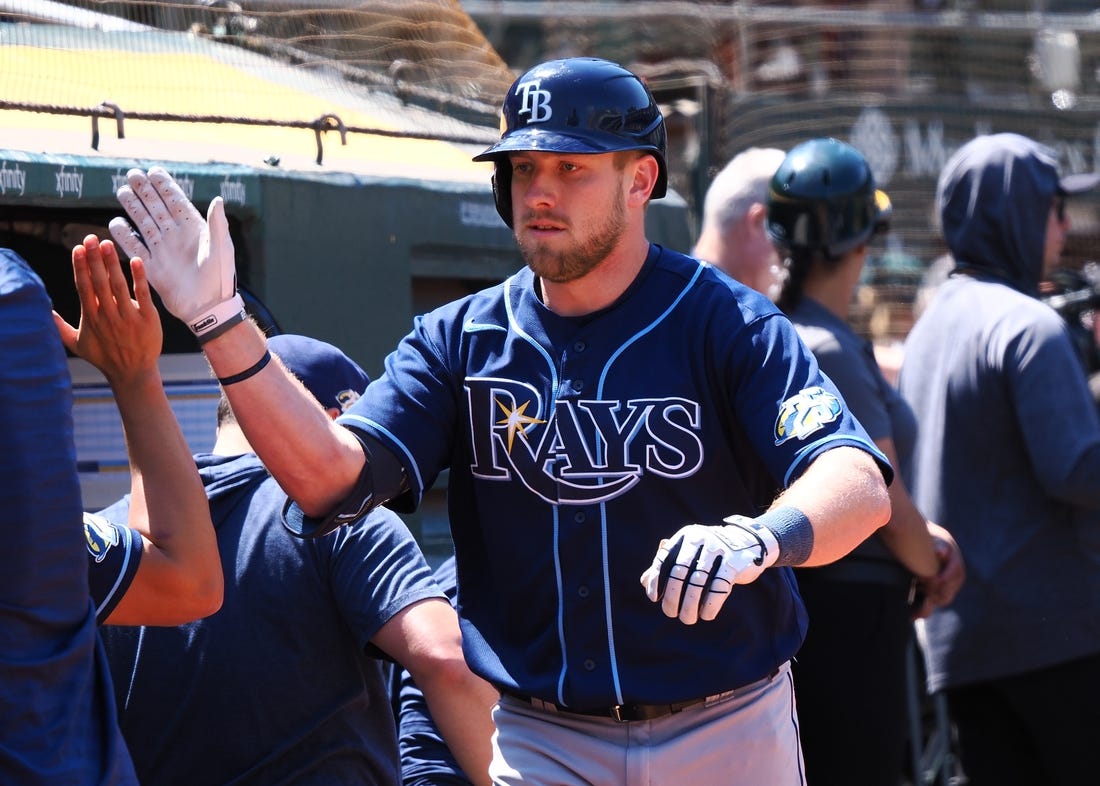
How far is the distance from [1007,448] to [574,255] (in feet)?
6.50

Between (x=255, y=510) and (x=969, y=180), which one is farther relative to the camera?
(x=969, y=180)

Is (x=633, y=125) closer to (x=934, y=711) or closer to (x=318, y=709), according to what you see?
(x=318, y=709)

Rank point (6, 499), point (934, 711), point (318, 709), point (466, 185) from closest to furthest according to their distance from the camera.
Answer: point (6, 499) → point (318, 709) → point (466, 185) → point (934, 711)

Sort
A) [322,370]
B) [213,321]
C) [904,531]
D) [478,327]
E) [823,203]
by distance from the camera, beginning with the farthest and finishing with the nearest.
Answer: [823,203]
[904,531]
[322,370]
[478,327]
[213,321]

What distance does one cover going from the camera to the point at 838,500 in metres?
2.42

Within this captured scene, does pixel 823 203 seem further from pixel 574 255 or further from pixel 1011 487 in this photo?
pixel 574 255

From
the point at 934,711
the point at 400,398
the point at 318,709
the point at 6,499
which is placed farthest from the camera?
the point at 934,711

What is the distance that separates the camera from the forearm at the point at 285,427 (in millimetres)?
2436

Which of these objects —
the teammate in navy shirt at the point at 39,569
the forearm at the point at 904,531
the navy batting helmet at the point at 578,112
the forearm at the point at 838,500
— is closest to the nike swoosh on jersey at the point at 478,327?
the navy batting helmet at the point at 578,112

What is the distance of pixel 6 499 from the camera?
1.89m

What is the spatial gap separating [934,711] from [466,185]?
328 cm

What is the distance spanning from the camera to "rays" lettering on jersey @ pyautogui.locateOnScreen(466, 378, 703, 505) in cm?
261

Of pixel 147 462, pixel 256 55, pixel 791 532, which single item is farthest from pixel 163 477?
pixel 256 55

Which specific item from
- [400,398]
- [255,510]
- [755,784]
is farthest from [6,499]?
[755,784]
